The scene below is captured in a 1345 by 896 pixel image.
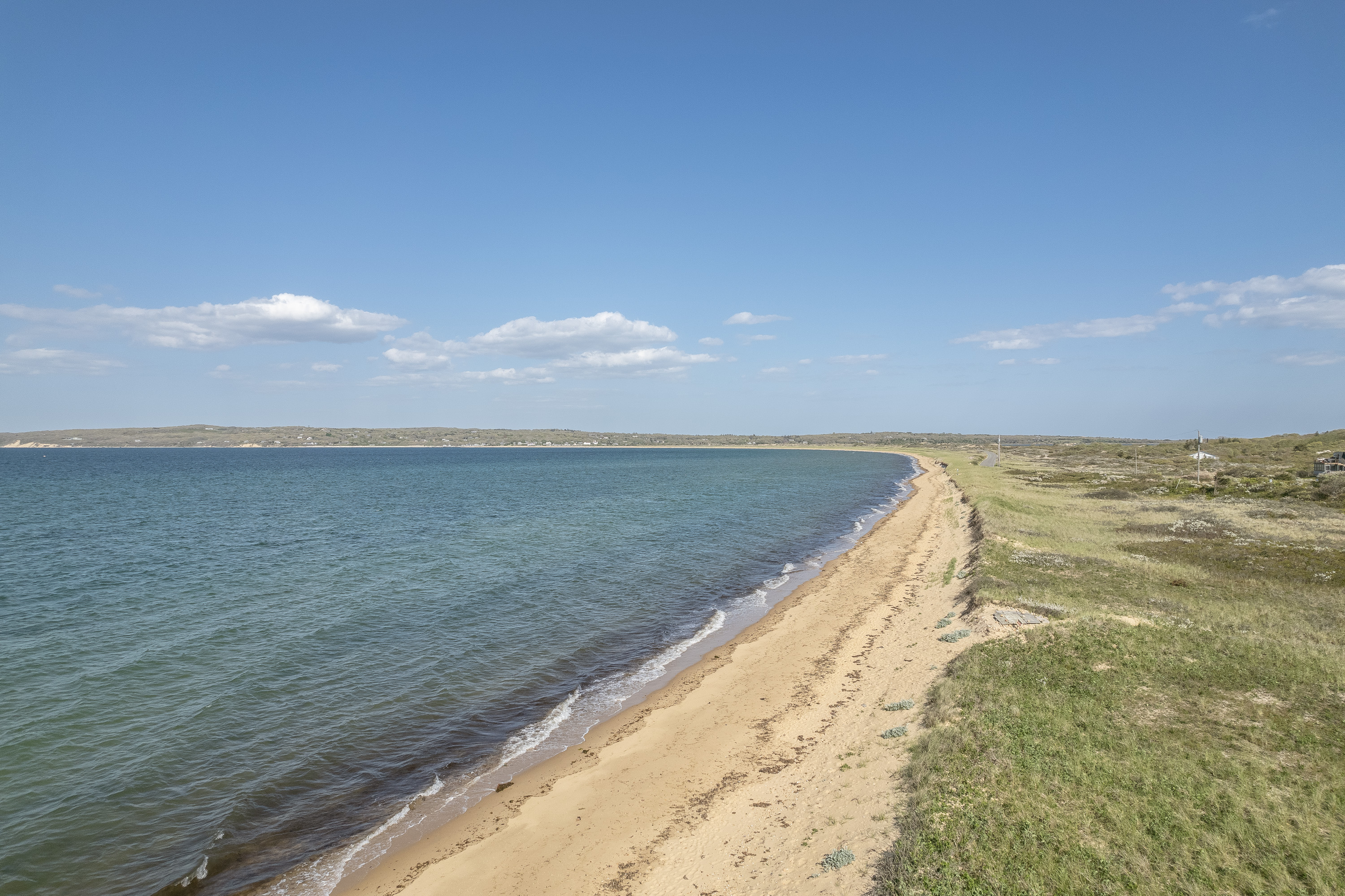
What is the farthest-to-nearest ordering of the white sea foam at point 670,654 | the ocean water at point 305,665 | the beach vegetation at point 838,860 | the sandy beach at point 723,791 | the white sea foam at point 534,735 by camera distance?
the white sea foam at point 670,654 < the white sea foam at point 534,735 < the ocean water at point 305,665 < the sandy beach at point 723,791 < the beach vegetation at point 838,860

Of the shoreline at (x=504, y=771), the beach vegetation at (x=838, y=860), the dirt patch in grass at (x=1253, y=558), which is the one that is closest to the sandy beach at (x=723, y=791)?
the beach vegetation at (x=838, y=860)

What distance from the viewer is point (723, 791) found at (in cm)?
1267

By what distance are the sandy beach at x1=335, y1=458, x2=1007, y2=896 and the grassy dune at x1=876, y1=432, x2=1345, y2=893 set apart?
1.13 metres

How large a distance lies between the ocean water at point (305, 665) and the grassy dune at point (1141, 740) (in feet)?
31.2

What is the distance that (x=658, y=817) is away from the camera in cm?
1195

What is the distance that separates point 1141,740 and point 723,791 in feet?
25.9

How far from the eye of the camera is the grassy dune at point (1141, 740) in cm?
816

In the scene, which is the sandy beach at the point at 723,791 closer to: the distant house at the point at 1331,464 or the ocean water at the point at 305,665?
the ocean water at the point at 305,665

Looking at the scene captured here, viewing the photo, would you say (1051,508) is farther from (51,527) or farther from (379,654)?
(51,527)

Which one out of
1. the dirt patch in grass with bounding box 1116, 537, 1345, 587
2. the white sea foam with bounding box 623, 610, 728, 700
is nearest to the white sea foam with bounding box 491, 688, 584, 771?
the white sea foam with bounding box 623, 610, 728, 700

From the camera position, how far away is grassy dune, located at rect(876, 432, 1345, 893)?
8156 mm

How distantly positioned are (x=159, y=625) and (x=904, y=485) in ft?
268

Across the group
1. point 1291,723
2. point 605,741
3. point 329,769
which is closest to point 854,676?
point 605,741

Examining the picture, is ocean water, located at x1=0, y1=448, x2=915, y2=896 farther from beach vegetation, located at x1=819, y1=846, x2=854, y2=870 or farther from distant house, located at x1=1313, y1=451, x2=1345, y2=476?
distant house, located at x1=1313, y1=451, x2=1345, y2=476
